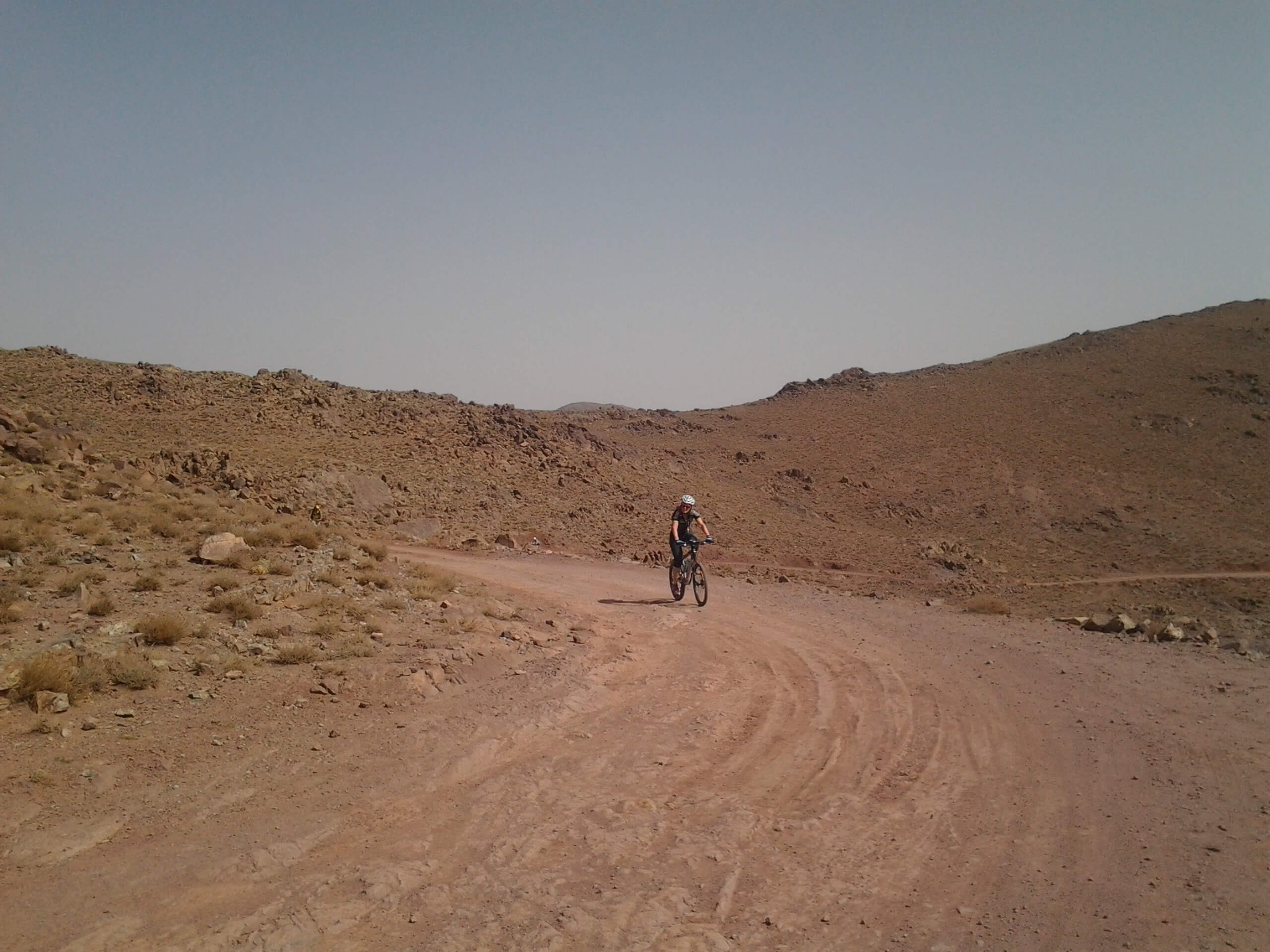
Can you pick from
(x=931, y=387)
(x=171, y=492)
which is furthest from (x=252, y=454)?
(x=931, y=387)

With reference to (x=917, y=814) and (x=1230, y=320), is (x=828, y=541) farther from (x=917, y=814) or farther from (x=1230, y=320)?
(x=1230, y=320)

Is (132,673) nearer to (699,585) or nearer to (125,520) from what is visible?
(125,520)

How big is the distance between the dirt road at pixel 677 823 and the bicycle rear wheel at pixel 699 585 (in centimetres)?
530

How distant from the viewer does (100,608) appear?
9391 mm

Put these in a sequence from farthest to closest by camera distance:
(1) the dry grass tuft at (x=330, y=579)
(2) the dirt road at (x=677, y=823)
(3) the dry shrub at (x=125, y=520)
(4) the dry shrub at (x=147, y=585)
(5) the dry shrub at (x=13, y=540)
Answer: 1. (3) the dry shrub at (x=125, y=520)
2. (1) the dry grass tuft at (x=330, y=579)
3. (5) the dry shrub at (x=13, y=540)
4. (4) the dry shrub at (x=147, y=585)
5. (2) the dirt road at (x=677, y=823)

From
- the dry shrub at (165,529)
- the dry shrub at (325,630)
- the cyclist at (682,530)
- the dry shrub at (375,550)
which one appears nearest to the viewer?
the dry shrub at (325,630)

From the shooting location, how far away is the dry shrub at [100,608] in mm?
9359

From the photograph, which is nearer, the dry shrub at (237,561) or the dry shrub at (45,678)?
the dry shrub at (45,678)

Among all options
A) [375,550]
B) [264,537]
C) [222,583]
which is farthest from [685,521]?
[222,583]

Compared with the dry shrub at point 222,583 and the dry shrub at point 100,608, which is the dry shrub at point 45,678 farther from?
the dry shrub at point 222,583

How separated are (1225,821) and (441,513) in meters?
23.8

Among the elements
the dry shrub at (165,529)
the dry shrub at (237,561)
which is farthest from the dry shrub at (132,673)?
the dry shrub at (165,529)

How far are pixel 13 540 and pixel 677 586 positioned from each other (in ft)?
35.4

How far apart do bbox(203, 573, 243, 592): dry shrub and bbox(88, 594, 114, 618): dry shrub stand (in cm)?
144
